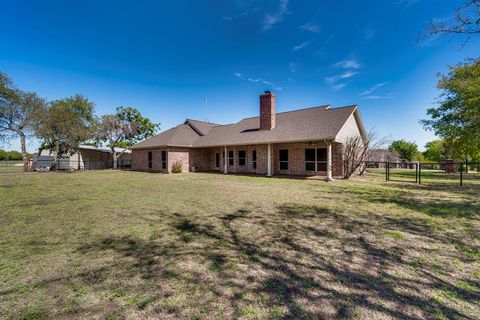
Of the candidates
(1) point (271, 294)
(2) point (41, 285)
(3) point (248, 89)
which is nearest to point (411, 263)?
(1) point (271, 294)

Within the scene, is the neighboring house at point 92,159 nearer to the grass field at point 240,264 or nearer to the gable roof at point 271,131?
the gable roof at point 271,131

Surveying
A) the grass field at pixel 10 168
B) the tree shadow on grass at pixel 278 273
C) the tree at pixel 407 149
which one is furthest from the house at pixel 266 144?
the tree at pixel 407 149

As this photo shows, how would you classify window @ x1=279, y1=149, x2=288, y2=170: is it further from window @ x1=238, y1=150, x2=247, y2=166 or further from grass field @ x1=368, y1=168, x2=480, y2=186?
grass field @ x1=368, y1=168, x2=480, y2=186

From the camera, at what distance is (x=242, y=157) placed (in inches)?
746

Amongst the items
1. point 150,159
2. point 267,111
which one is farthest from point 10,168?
point 267,111

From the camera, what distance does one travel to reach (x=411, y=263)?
311cm

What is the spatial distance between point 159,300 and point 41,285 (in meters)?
1.53

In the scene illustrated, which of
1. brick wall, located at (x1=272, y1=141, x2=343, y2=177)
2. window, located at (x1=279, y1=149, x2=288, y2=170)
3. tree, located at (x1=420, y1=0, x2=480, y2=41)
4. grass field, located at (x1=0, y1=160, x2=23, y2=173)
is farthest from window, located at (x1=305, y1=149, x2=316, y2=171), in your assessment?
grass field, located at (x1=0, y1=160, x2=23, y2=173)

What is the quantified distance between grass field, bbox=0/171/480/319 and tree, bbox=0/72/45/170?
80.2ft

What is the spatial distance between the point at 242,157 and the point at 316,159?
20.8 feet

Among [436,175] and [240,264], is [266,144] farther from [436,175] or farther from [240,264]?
[240,264]

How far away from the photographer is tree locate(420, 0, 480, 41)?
5555 millimetres

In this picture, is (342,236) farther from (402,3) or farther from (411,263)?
(402,3)

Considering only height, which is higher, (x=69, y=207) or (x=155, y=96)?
(x=155, y=96)
